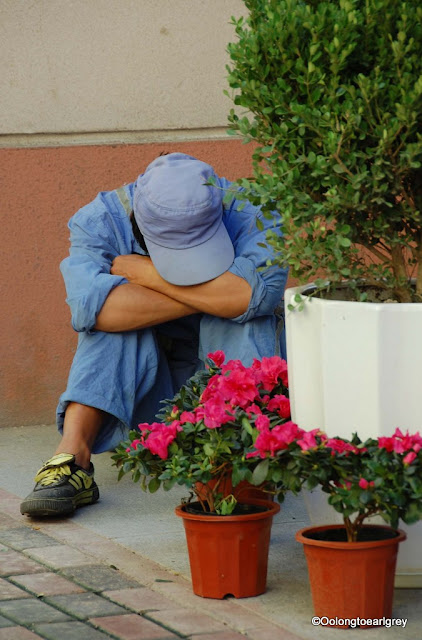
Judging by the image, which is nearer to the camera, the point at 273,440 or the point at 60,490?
the point at 273,440

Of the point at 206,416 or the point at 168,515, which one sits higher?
the point at 206,416

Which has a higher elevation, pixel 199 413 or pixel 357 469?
pixel 199 413

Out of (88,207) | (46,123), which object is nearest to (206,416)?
(88,207)

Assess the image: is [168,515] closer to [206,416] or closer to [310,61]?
[206,416]

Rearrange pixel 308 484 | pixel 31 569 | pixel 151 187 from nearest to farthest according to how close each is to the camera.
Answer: pixel 308 484 < pixel 31 569 < pixel 151 187

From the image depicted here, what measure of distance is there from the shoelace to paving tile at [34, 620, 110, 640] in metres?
0.97

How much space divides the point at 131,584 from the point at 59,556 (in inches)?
12.9

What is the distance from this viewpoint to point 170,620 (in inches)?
107

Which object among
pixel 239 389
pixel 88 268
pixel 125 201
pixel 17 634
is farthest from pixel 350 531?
pixel 125 201

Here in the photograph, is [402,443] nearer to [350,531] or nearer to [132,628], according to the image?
[350,531]

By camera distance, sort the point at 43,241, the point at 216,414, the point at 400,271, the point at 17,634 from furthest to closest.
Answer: the point at 43,241
the point at 400,271
the point at 216,414
the point at 17,634

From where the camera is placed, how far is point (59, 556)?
3238mm

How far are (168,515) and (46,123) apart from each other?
201 centimetres

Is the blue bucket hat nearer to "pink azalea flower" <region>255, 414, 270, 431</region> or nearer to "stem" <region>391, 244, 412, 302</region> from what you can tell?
"stem" <region>391, 244, 412, 302</region>
